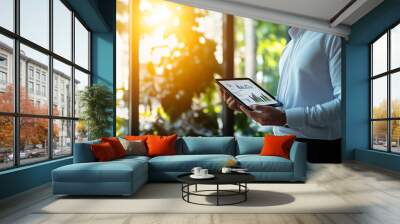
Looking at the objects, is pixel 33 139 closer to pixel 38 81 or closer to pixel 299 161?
pixel 38 81

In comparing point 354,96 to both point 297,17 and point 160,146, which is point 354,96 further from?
point 160,146

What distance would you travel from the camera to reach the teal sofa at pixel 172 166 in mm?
4543

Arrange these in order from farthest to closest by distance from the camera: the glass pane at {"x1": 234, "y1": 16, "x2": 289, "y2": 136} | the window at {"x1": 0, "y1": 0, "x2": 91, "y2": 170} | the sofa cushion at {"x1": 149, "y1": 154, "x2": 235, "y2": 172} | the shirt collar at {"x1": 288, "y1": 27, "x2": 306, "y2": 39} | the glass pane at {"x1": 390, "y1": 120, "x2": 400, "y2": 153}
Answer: the glass pane at {"x1": 234, "y1": 16, "x2": 289, "y2": 136} → the shirt collar at {"x1": 288, "y1": 27, "x2": 306, "y2": 39} → the glass pane at {"x1": 390, "y1": 120, "x2": 400, "y2": 153} → the sofa cushion at {"x1": 149, "y1": 154, "x2": 235, "y2": 172} → the window at {"x1": 0, "y1": 0, "x2": 91, "y2": 170}

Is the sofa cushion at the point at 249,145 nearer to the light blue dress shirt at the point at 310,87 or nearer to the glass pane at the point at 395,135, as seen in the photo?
the light blue dress shirt at the point at 310,87

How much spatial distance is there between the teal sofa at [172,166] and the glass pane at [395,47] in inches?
122

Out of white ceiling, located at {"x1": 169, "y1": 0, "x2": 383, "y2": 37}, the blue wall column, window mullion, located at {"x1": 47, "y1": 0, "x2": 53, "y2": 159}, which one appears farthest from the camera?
the blue wall column

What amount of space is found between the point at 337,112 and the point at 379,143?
3.54 ft

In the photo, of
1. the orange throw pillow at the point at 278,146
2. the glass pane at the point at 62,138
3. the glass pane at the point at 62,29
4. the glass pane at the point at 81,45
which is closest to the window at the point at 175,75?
the glass pane at the point at 81,45

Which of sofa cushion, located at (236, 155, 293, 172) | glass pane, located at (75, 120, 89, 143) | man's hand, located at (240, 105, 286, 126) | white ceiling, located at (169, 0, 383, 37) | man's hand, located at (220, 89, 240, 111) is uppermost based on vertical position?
white ceiling, located at (169, 0, 383, 37)

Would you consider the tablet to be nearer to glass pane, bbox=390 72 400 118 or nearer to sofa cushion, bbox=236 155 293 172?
sofa cushion, bbox=236 155 293 172

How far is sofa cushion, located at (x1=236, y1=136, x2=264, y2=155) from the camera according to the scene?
6293mm

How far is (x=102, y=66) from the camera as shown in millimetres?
8078

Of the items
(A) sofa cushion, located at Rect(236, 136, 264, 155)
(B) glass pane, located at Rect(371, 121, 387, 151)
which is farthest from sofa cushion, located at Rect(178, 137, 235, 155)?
(B) glass pane, located at Rect(371, 121, 387, 151)

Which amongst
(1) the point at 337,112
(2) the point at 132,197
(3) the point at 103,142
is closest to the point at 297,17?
(1) the point at 337,112
